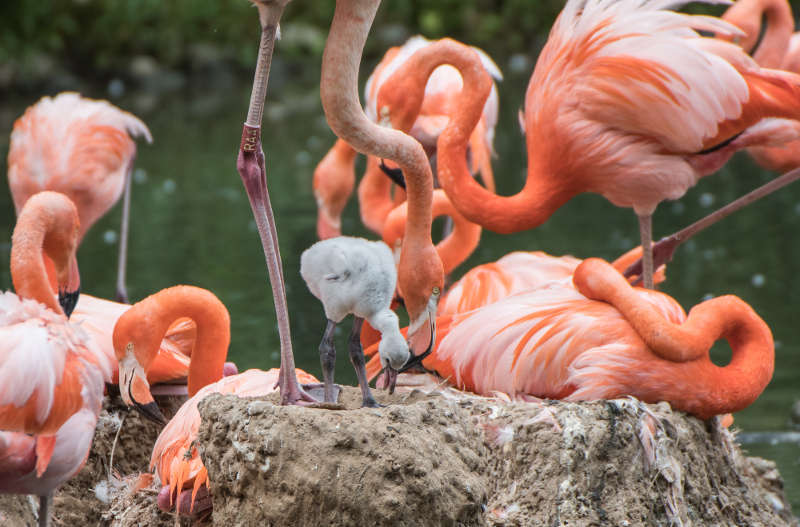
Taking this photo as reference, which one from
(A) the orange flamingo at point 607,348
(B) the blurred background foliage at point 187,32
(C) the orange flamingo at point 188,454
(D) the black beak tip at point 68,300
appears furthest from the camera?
(B) the blurred background foliage at point 187,32

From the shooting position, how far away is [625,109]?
173 inches

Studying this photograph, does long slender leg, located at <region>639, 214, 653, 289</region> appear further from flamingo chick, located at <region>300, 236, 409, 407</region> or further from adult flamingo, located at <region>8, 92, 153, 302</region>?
adult flamingo, located at <region>8, 92, 153, 302</region>

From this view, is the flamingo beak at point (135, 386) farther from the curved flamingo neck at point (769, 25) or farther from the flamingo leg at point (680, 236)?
the curved flamingo neck at point (769, 25)

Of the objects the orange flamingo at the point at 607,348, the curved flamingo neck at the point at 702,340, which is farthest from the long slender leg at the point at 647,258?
the curved flamingo neck at the point at 702,340

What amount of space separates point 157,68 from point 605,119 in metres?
14.1

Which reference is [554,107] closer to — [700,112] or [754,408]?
[700,112]

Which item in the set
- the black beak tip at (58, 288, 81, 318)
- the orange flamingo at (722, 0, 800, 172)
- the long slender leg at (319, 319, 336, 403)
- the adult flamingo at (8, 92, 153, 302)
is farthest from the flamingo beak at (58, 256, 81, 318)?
the orange flamingo at (722, 0, 800, 172)

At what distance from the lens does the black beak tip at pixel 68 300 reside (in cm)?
435

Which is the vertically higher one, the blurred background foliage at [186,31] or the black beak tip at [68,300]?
the black beak tip at [68,300]

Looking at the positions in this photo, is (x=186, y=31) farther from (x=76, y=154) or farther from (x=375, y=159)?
(x=375, y=159)

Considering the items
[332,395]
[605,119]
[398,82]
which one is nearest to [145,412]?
[332,395]

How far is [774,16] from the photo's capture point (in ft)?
21.1

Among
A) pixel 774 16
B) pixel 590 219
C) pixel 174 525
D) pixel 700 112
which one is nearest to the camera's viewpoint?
pixel 174 525

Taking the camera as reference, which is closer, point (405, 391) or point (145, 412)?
point (405, 391)
